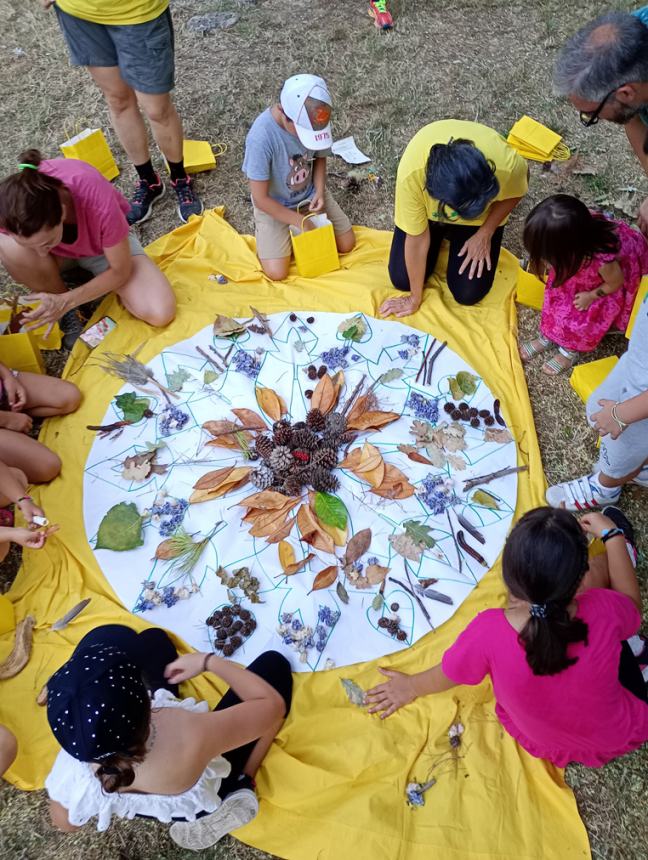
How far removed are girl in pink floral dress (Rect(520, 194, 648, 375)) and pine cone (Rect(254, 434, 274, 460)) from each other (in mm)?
1574

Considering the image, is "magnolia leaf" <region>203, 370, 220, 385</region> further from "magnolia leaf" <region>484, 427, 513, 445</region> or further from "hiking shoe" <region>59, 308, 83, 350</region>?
"magnolia leaf" <region>484, 427, 513, 445</region>

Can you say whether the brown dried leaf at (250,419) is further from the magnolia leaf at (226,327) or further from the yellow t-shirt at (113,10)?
the yellow t-shirt at (113,10)

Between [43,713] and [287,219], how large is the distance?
2941 millimetres

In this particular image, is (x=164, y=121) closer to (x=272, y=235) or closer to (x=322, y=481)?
(x=272, y=235)

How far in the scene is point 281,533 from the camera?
3.05 meters

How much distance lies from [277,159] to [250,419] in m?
1.54

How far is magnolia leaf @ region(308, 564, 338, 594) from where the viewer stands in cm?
291

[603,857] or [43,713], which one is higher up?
[43,713]

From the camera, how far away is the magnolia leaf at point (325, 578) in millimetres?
2912

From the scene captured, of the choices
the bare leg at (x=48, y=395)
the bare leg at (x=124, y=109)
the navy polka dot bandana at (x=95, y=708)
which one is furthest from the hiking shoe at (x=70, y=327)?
the navy polka dot bandana at (x=95, y=708)

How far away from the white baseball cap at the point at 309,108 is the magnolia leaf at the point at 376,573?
224cm

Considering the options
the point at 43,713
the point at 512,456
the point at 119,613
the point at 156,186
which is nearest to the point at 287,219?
the point at 156,186

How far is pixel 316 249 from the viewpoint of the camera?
3871 millimetres

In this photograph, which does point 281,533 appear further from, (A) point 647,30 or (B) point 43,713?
(A) point 647,30
